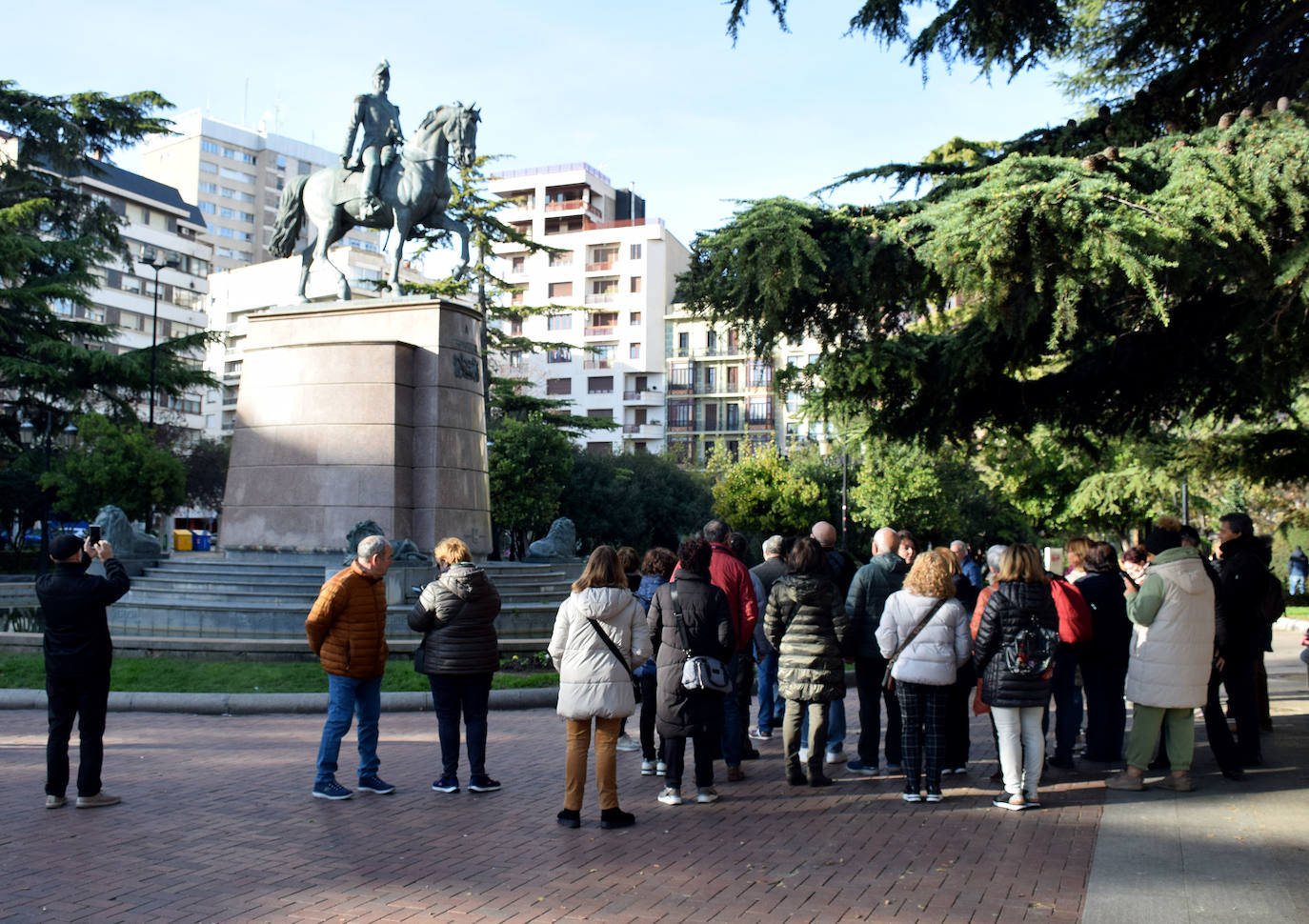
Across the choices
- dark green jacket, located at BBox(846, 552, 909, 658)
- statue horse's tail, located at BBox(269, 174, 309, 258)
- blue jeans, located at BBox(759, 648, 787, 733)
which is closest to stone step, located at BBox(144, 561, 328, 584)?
statue horse's tail, located at BBox(269, 174, 309, 258)

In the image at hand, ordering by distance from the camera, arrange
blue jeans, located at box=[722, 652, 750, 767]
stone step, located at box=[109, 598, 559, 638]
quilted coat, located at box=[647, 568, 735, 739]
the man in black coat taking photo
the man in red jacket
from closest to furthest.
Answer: the man in black coat taking photo, quilted coat, located at box=[647, 568, 735, 739], the man in red jacket, blue jeans, located at box=[722, 652, 750, 767], stone step, located at box=[109, 598, 559, 638]

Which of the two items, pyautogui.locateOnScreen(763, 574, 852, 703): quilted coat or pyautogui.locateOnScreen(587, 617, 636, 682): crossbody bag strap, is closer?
pyautogui.locateOnScreen(587, 617, 636, 682): crossbody bag strap

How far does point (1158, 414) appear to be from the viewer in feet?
35.6

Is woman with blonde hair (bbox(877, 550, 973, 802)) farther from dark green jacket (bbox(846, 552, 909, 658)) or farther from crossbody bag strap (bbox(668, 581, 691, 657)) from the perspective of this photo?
crossbody bag strap (bbox(668, 581, 691, 657))

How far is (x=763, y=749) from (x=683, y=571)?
280 cm

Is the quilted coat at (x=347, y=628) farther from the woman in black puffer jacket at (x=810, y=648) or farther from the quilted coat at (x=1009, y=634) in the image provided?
the quilted coat at (x=1009, y=634)

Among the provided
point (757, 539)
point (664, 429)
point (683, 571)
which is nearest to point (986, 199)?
point (683, 571)

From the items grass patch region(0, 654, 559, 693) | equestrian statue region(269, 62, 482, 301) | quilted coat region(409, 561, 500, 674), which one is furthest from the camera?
equestrian statue region(269, 62, 482, 301)

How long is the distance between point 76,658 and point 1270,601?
8705 mm

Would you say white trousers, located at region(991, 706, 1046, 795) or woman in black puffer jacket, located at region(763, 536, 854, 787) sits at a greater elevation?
woman in black puffer jacket, located at region(763, 536, 854, 787)

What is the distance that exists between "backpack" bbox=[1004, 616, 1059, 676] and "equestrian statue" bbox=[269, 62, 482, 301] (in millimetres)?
12762

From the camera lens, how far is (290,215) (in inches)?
742

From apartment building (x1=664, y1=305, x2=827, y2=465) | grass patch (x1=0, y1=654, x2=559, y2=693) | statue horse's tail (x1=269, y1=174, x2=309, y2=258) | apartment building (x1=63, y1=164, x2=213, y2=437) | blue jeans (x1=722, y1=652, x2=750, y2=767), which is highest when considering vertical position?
apartment building (x1=63, y1=164, x2=213, y2=437)

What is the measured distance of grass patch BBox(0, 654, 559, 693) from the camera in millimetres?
11672
